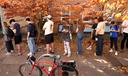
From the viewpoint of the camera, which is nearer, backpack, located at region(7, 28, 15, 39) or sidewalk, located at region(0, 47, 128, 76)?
sidewalk, located at region(0, 47, 128, 76)

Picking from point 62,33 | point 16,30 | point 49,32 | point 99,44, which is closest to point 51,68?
point 49,32

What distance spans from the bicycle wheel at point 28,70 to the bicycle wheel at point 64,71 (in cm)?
67

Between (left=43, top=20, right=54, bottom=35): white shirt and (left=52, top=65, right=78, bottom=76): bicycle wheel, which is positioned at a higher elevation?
(left=43, top=20, right=54, bottom=35): white shirt

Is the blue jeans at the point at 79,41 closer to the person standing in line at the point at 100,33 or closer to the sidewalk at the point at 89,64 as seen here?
the sidewalk at the point at 89,64

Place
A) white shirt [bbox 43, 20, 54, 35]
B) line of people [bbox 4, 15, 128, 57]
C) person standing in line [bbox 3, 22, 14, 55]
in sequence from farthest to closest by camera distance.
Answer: person standing in line [bbox 3, 22, 14, 55] → line of people [bbox 4, 15, 128, 57] → white shirt [bbox 43, 20, 54, 35]

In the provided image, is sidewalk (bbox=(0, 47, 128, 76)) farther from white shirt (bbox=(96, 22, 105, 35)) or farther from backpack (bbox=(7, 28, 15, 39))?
white shirt (bbox=(96, 22, 105, 35))

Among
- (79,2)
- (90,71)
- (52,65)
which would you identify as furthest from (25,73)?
(79,2)

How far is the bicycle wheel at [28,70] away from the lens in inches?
396

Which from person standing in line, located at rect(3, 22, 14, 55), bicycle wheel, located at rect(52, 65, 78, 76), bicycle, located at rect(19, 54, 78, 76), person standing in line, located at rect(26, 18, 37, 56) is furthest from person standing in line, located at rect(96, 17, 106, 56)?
person standing in line, located at rect(3, 22, 14, 55)

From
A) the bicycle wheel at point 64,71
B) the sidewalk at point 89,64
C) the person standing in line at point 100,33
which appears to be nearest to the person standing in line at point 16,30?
the sidewalk at point 89,64

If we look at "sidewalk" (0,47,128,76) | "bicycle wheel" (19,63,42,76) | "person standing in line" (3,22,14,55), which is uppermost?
"person standing in line" (3,22,14,55)

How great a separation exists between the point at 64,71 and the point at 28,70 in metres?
1.38

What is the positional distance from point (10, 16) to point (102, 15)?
172 inches

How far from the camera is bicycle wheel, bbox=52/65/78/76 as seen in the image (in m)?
9.47
